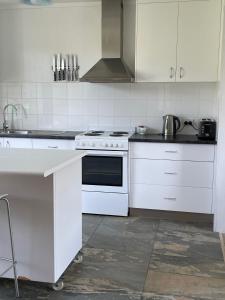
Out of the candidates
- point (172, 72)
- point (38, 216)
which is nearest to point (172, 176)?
point (172, 72)

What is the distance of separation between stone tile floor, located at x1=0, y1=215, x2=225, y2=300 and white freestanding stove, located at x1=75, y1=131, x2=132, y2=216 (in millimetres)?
247

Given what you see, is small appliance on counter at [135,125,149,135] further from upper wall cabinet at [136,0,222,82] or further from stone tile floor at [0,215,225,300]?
stone tile floor at [0,215,225,300]

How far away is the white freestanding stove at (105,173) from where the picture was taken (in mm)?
4004

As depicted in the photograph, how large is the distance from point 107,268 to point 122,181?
1.32 metres

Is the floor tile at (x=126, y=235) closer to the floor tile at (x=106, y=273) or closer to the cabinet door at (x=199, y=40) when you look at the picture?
the floor tile at (x=106, y=273)

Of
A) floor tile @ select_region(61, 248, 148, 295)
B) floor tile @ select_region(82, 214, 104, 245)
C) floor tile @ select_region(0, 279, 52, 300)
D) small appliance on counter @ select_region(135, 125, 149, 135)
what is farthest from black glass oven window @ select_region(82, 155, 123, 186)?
floor tile @ select_region(0, 279, 52, 300)

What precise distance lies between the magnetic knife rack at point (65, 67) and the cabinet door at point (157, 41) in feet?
2.73

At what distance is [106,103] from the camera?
15.0 feet

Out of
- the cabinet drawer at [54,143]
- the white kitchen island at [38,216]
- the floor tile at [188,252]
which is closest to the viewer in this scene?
the white kitchen island at [38,216]

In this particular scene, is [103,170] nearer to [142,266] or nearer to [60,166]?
[142,266]

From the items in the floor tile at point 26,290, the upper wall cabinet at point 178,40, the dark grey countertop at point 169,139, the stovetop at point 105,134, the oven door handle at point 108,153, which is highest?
the upper wall cabinet at point 178,40

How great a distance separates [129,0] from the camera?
4.25 metres

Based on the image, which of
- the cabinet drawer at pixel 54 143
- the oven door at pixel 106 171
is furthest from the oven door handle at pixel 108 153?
the cabinet drawer at pixel 54 143

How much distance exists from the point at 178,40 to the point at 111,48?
78 cm
